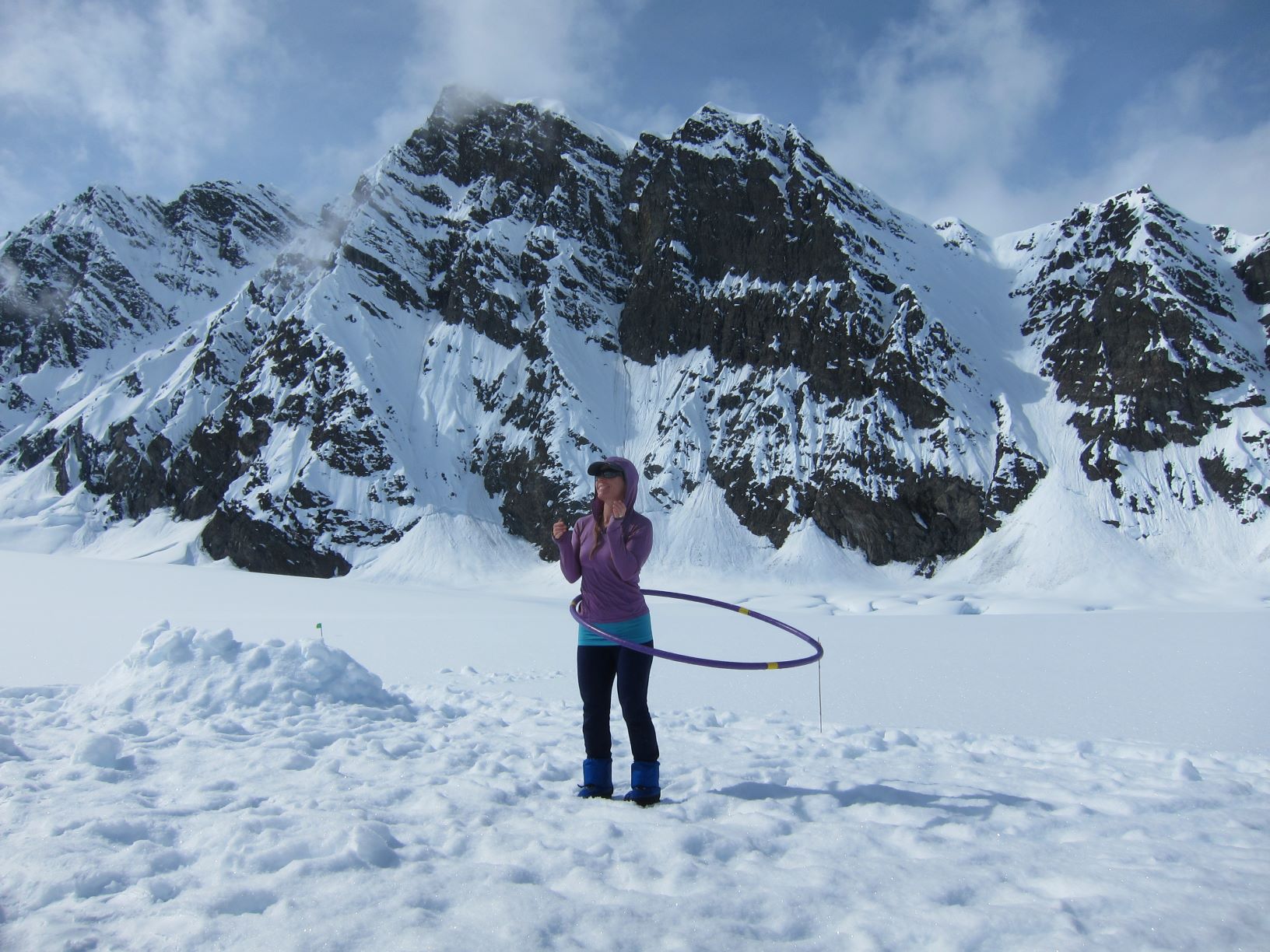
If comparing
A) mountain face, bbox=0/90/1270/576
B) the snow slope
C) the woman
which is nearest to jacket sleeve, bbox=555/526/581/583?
the woman

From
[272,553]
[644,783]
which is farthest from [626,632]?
[272,553]

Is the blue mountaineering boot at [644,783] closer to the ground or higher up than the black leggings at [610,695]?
closer to the ground

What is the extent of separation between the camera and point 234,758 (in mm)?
5281

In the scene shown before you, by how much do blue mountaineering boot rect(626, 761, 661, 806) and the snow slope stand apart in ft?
0.52

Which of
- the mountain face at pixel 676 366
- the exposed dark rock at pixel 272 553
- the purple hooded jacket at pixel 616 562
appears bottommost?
the exposed dark rock at pixel 272 553

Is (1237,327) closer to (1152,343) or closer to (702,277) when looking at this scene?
(1152,343)

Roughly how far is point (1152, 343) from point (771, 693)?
2427 inches

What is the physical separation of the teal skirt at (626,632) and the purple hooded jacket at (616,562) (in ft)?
0.11

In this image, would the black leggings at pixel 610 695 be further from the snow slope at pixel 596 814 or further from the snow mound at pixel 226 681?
the snow mound at pixel 226 681

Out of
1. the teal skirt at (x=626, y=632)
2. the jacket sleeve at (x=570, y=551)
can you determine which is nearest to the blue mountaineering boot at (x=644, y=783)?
the teal skirt at (x=626, y=632)

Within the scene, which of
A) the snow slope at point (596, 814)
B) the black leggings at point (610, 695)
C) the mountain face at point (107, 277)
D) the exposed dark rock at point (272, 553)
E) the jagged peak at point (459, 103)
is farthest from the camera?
the mountain face at point (107, 277)

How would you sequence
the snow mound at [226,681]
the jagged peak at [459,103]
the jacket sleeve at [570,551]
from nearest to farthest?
the jacket sleeve at [570,551], the snow mound at [226,681], the jagged peak at [459,103]

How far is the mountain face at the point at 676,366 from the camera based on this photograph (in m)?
57.7

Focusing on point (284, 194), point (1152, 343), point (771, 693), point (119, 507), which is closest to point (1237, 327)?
point (1152, 343)
